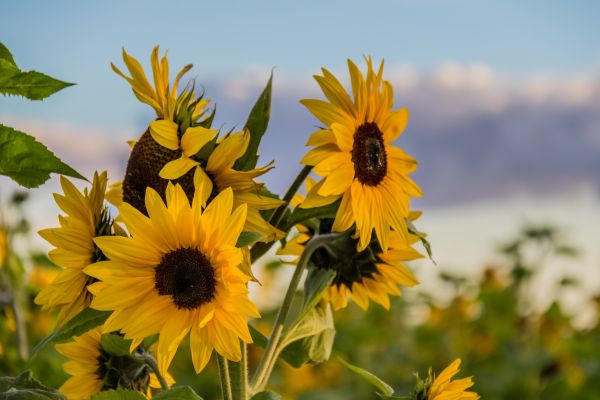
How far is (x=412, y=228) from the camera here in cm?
144

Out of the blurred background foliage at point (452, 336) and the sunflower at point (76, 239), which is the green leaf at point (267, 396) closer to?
the sunflower at point (76, 239)

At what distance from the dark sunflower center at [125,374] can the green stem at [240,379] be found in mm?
226

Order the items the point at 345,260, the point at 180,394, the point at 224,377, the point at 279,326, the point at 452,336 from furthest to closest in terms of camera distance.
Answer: the point at 452,336 → the point at 345,260 → the point at 279,326 → the point at 224,377 → the point at 180,394

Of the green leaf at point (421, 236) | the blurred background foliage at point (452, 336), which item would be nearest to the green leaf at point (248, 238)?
the green leaf at point (421, 236)

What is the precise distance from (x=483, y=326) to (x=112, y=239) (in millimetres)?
4236

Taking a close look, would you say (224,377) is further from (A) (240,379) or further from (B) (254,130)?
(B) (254,130)

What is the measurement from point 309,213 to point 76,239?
35 centimetres

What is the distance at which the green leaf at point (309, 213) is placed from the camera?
1366 mm

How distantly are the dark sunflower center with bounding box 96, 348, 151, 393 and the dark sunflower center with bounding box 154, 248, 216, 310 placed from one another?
0.97ft

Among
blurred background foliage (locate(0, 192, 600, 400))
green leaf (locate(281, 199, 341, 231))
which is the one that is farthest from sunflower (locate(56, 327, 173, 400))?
blurred background foliage (locate(0, 192, 600, 400))

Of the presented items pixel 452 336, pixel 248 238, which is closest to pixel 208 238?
pixel 248 238

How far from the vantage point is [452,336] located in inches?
204

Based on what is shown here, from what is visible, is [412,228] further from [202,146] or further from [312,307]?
[202,146]

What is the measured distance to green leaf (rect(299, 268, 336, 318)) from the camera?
4.73 feet
